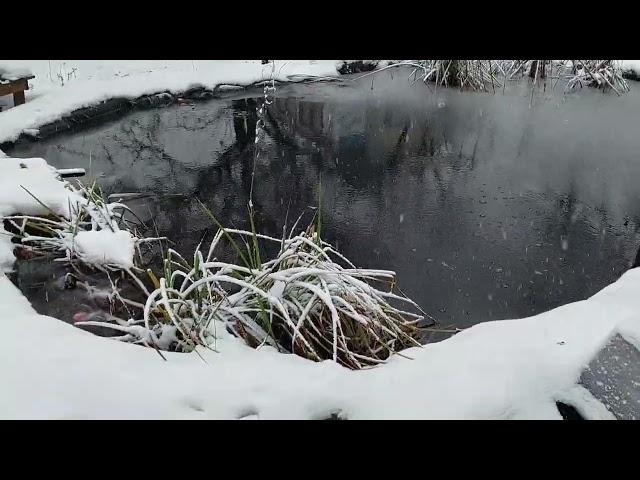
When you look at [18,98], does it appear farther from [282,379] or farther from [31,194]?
[282,379]

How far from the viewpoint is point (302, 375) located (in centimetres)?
158

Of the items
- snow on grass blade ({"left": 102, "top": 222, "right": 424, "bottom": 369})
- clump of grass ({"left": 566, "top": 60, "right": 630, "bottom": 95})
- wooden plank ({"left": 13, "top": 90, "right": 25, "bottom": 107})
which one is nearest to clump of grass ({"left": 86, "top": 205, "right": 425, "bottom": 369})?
snow on grass blade ({"left": 102, "top": 222, "right": 424, "bottom": 369})

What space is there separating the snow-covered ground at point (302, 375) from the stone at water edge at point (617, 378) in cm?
3

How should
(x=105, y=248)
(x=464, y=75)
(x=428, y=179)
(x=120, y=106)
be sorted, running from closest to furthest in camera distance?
(x=105, y=248), (x=428, y=179), (x=120, y=106), (x=464, y=75)

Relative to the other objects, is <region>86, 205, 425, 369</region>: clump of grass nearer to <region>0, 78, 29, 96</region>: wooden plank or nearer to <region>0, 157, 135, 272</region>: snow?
<region>0, 157, 135, 272</region>: snow

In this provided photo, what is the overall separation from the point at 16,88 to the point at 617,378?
5774mm

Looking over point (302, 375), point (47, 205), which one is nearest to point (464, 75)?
point (47, 205)

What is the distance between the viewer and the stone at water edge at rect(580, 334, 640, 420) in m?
1.37

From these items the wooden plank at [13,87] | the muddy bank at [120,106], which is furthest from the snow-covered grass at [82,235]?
the wooden plank at [13,87]

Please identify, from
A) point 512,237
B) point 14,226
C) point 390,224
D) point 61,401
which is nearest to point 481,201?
point 512,237

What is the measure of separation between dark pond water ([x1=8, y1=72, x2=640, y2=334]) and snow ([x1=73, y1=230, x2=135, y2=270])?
0.25 meters

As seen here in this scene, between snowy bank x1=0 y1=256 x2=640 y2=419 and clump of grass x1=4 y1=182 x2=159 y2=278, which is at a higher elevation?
clump of grass x1=4 y1=182 x2=159 y2=278

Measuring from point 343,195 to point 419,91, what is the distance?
3457 millimetres

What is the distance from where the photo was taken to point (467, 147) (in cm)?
488
